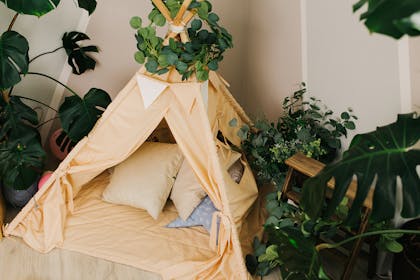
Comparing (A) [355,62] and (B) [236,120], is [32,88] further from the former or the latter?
(A) [355,62]

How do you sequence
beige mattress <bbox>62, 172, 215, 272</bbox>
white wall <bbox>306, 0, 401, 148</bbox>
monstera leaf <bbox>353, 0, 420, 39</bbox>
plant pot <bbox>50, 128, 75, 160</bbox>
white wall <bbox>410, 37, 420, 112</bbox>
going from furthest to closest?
plant pot <bbox>50, 128, 75, 160</bbox> → beige mattress <bbox>62, 172, 215, 272</bbox> → white wall <bbox>306, 0, 401, 148</bbox> → white wall <bbox>410, 37, 420, 112</bbox> → monstera leaf <bbox>353, 0, 420, 39</bbox>

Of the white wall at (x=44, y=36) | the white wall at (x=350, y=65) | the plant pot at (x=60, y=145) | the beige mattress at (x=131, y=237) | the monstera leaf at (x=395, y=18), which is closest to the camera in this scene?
the monstera leaf at (x=395, y=18)

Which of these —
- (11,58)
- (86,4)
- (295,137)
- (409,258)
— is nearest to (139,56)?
→ (86,4)

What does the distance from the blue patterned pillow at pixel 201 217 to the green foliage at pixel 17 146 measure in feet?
2.46

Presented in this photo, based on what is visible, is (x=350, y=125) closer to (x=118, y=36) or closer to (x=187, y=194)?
(x=187, y=194)

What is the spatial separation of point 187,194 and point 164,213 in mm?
232

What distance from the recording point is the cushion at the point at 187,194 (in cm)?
200

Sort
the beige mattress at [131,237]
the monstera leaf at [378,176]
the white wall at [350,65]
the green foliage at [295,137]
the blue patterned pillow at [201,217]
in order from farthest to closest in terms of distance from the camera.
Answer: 1. the blue patterned pillow at [201,217]
2. the beige mattress at [131,237]
3. the green foliage at [295,137]
4. the white wall at [350,65]
5. the monstera leaf at [378,176]

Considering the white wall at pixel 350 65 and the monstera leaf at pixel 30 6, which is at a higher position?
the monstera leaf at pixel 30 6

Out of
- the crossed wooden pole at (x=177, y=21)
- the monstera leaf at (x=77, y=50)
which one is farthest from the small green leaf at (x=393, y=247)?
the monstera leaf at (x=77, y=50)

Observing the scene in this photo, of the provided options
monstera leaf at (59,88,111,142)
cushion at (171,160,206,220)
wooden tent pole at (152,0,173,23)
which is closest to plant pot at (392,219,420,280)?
cushion at (171,160,206,220)

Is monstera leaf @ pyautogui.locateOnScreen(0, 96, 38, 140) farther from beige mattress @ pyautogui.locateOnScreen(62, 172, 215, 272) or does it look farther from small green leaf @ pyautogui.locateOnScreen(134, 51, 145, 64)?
small green leaf @ pyautogui.locateOnScreen(134, 51, 145, 64)

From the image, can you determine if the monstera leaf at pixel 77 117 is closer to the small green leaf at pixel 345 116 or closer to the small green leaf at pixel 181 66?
the small green leaf at pixel 181 66

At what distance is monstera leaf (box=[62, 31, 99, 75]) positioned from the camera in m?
2.17
